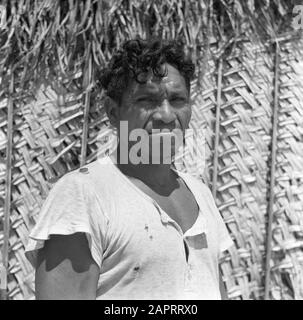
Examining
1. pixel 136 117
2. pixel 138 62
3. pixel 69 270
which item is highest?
pixel 138 62

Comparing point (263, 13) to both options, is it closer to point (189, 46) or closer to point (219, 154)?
point (189, 46)

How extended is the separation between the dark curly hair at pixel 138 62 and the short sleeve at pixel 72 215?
280mm

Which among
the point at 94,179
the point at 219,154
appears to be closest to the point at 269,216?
the point at 219,154

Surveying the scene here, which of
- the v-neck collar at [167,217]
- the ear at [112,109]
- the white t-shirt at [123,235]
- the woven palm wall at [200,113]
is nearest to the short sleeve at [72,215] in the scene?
the white t-shirt at [123,235]

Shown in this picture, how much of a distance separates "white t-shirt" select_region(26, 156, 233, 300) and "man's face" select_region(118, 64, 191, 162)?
133 millimetres

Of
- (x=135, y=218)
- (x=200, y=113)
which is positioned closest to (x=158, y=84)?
(x=135, y=218)

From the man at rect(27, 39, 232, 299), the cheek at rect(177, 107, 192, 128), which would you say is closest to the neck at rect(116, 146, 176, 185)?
the man at rect(27, 39, 232, 299)

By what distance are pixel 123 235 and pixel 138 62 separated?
1.36ft

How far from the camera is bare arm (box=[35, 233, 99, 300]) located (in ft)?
4.44

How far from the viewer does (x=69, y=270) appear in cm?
136

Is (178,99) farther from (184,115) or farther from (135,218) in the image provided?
(135,218)

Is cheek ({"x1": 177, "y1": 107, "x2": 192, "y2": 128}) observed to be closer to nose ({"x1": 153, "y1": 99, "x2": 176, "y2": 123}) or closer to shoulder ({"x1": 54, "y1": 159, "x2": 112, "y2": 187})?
nose ({"x1": 153, "y1": 99, "x2": 176, "y2": 123})
